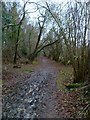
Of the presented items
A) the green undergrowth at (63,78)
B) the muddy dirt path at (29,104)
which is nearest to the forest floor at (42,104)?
the muddy dirt path at (29,104)

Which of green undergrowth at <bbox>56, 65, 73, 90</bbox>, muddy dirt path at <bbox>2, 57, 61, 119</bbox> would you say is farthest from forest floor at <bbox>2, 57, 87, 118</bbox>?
green undergrowth at <bbox>56, 65, 73, 90</bbox>

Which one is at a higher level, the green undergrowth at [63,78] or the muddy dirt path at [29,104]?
the green undergrowth at [63,78]

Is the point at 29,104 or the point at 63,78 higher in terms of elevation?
the point at 63,78

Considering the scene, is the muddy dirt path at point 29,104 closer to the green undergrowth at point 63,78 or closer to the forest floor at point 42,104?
the forest floor at point 42,104

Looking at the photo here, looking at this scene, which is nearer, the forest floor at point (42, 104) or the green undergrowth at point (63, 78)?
the forest floor at point (42, 104)

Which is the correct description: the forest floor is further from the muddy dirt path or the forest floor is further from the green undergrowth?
the green undergrowth

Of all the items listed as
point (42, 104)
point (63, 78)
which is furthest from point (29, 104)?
point (63, 78)

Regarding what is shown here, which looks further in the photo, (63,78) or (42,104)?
(63,78)

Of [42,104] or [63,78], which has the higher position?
[63,78]

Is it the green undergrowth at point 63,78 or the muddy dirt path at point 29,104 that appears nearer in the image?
the muddy dirt path at point 29,104

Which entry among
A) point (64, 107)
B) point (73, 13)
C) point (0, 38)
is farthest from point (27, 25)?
point (64, 107)

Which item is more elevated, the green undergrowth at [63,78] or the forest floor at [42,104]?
the green undergrowth at [63,78]

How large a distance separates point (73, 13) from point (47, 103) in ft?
18.6

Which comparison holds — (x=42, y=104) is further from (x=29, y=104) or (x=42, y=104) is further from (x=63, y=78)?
(x=63, y=78)
